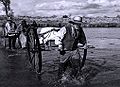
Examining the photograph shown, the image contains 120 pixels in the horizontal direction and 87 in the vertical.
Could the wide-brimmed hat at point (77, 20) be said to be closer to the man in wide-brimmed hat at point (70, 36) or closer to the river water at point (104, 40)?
the man in wide-brimmed hat at point (70, 36)

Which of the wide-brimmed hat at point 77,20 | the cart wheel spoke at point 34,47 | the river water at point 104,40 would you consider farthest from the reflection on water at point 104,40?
the wide-brimmed hat at point 77,20

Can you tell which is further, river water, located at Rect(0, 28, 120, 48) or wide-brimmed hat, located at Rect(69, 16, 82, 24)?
river water, located at Rect(0, 28, 120, 48)

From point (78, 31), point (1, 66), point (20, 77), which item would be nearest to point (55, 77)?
point (20, 77)

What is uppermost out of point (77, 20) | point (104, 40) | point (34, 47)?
point (77, 20)

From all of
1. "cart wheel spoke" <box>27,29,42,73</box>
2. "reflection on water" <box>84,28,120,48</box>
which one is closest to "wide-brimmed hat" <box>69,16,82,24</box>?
"cart wheel spoke" <box>27,29,42,73</box>

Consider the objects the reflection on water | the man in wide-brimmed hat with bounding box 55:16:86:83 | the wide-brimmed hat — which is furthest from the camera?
the reflection on water

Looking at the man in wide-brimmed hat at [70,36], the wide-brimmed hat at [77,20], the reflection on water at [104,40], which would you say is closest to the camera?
the man in wide-brimmed hat at [70,36]

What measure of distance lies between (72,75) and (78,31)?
198 centimetres

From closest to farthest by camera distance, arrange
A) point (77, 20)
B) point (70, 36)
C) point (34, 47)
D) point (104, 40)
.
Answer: point (70, 36)
point (77, 20)
point (34, 47)
point (104, 40)

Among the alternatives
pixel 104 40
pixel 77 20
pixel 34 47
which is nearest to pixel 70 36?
pixel 77 20

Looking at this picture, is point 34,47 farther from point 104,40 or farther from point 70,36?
point 104,40

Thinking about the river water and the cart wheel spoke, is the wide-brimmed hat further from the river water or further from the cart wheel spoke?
the river water

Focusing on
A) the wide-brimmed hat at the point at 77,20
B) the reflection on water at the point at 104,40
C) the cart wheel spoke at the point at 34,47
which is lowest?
the reflection on water at the point at 104,40

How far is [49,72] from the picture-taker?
1313 centimetres
